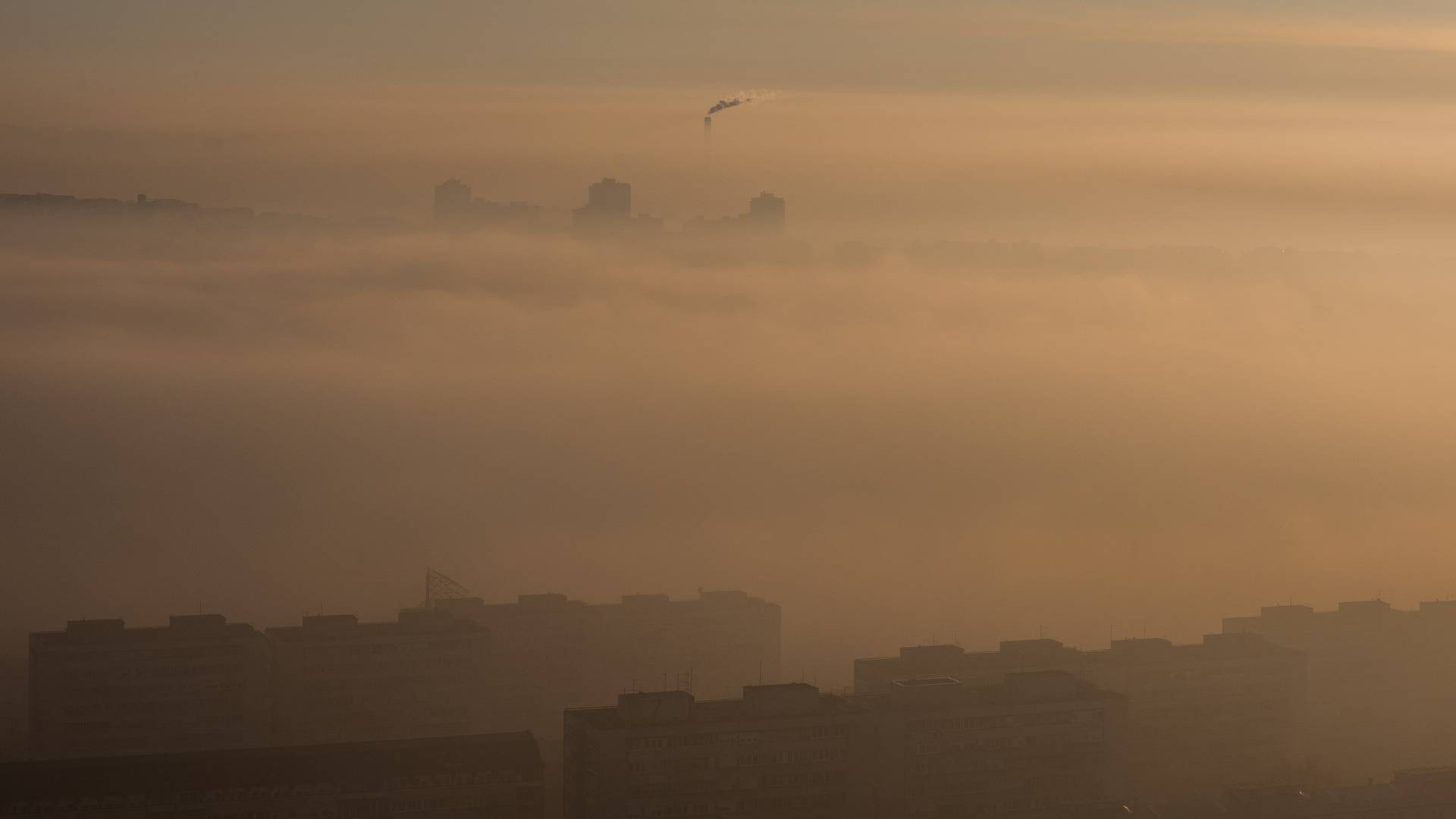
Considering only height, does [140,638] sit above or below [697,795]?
above

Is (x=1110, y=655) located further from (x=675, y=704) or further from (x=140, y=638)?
(x=140, y=638)

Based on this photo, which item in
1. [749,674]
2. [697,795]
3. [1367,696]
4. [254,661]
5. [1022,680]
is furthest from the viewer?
[749,674]

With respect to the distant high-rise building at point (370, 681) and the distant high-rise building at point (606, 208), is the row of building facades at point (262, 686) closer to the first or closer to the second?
the distant high-rise building at point (370, 681)

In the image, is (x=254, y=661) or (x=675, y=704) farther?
(x=254, y=661)

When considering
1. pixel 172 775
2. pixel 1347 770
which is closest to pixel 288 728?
pixel 172 775

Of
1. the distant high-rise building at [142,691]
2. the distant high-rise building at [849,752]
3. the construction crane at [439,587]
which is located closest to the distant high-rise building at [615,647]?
the construction crane at [439,587]

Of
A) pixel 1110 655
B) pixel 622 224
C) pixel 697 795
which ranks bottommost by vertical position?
pixel 697 795

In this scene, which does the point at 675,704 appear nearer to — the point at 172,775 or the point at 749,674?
the point at 172,775

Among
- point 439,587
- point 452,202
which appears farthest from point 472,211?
point 439,587

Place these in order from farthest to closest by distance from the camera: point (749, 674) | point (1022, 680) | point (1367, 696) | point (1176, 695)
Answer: point (749, 674) < point (1367, 696) < point (1176, 695) < point (1022, 680)

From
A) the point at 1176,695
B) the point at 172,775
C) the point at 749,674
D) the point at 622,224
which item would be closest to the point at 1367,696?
the point at 1176,695
